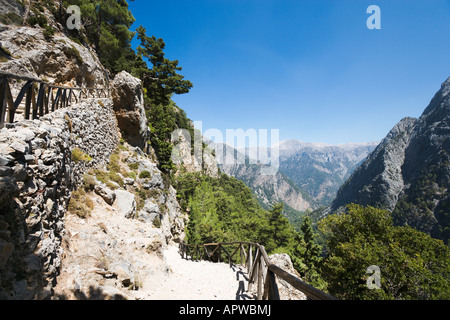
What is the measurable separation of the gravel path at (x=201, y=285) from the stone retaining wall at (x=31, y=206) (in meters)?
2.96

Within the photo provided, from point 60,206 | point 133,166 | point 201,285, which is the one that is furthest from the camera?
point 133,166

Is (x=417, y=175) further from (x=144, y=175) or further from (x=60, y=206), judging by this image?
(x=60, y=206)

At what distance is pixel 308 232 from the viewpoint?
2848 centimetres

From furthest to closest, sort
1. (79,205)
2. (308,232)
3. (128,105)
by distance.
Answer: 1. (308,232)
2. (128,105)
3. (79,205)

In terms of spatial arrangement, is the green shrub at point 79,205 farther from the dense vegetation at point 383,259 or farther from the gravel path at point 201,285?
the dense vegetation at point 383,259

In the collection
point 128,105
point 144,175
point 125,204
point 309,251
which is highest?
point 128,105

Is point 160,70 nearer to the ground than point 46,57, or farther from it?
farther from it

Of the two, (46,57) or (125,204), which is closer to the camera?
(125,204)

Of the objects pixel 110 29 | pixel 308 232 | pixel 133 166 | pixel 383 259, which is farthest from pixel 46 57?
pixel 308 232

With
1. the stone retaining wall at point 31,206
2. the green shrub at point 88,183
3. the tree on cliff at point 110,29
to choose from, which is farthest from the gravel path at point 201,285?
the tree on cliff at point 110,29

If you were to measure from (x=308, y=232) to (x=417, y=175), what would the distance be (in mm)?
128988

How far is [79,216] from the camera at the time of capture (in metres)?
6.05

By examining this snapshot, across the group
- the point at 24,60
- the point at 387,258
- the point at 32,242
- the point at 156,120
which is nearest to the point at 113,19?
the point at 156,120
